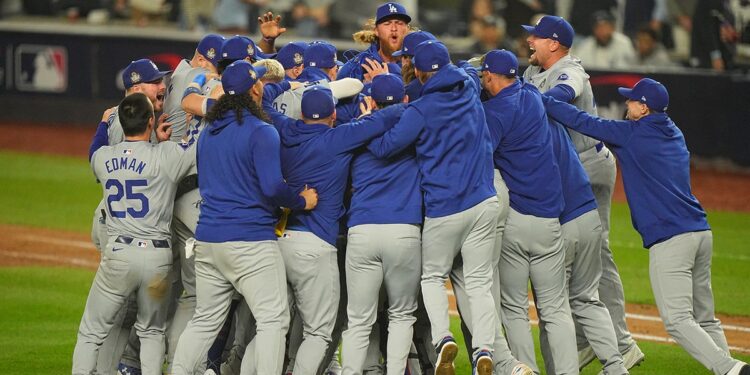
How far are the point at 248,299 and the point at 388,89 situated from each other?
1600 millimetres

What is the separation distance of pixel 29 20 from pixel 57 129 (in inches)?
90.5

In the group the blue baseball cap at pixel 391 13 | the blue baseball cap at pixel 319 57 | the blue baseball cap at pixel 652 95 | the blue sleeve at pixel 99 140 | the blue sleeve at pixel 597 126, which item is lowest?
the blue sleeve at pixel 99 140

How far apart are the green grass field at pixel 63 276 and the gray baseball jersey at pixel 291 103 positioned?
243 cm

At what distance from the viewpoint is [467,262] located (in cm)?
739

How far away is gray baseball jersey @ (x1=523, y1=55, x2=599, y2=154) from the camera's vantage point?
27.1 ft

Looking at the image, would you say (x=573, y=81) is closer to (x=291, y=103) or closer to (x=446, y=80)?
(x=446, y=80)

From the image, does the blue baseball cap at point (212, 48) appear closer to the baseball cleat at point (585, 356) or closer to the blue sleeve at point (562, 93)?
the blue sleeve at point (562, 93)

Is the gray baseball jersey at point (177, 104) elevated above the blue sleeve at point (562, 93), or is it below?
below

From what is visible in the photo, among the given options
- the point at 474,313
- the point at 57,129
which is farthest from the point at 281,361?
the point at 57,129

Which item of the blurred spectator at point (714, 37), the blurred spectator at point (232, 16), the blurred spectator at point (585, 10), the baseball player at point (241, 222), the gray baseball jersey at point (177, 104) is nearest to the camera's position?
the baseball player at point (241, 222)

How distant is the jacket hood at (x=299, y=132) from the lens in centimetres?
738

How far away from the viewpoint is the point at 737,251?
13.3m

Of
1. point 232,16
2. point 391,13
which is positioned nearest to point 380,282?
point 391,13

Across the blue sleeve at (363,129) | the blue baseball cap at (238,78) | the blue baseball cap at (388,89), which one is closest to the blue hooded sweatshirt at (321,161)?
the blue sleeve at (363,129)
